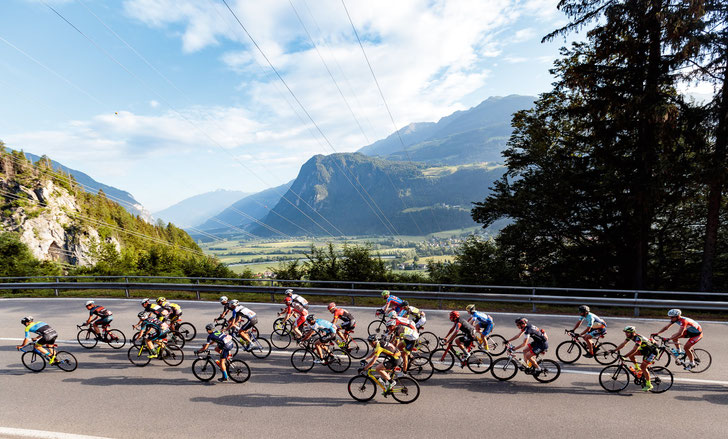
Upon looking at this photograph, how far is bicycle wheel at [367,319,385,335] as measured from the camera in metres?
11.6

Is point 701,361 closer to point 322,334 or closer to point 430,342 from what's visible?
point 430,342

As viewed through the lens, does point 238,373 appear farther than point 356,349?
No

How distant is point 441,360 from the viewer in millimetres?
8727

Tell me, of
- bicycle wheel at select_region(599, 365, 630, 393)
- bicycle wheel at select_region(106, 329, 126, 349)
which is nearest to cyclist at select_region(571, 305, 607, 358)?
bicycle wheel at select_region(599, 365, 630, 393)

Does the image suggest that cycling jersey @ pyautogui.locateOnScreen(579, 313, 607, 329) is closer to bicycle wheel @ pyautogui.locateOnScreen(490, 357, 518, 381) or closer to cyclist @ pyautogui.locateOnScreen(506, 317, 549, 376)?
cyclist @ pyautogui.locateOnScreen(506, 317, 549, 376)

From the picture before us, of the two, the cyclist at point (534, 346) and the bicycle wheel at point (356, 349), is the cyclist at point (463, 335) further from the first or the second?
the bicycle wheel at point (356, 349)

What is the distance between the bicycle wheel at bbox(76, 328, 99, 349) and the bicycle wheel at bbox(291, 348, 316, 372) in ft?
22.9

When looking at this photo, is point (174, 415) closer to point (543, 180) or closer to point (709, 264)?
point (543, 180)

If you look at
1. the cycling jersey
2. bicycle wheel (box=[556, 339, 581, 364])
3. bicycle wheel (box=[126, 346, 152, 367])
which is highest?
the cycling jersey

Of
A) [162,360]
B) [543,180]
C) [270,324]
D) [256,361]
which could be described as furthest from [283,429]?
[543,180]

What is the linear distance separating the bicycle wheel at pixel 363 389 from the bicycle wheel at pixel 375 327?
362cm

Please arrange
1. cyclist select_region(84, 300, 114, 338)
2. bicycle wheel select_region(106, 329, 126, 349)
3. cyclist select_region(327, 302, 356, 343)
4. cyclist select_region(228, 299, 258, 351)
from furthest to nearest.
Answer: bicycle wheel select_region(106, 329, 126, 349) < cyclist select_region(84, 300, 114, 338) < cyclist select_region(327, 302, 356, 343) < cyclist select_region(228, 299, 258, 351)

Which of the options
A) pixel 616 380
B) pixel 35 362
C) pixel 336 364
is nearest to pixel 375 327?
pixel 336 364

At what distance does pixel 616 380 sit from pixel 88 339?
51.9 feet
